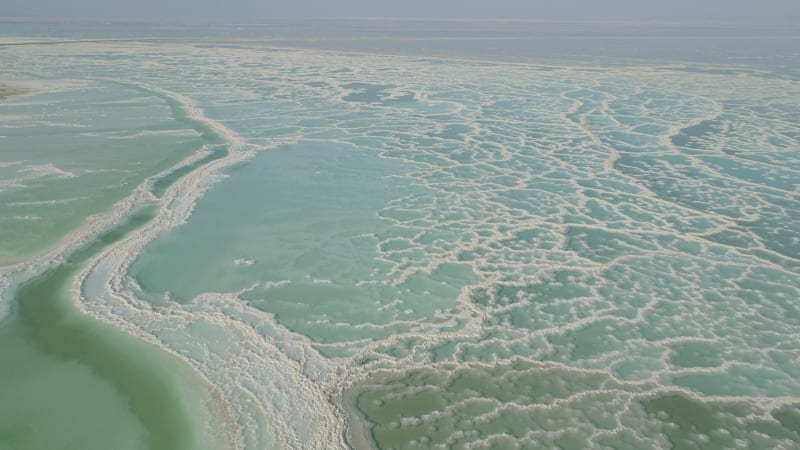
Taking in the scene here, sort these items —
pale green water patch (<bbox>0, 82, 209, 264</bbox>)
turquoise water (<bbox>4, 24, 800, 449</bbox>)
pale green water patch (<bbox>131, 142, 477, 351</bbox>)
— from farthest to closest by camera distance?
pale green water patch (<bbox>0, 82, 209, 264</bbox>) < pale green water patch (<bbox>131, 142, 477, 351</bbox>) < turquoise water (<bbox>4, 24, 800, 449</bbox>)

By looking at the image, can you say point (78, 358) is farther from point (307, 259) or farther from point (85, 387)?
point (307, 259)

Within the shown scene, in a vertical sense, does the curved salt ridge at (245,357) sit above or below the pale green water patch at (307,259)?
above

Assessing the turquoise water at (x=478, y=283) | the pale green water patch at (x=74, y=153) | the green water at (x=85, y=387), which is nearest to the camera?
the green water at (x=85, y=387)

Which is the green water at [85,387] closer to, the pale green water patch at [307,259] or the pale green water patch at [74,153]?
the pale green water patch at [307,259]

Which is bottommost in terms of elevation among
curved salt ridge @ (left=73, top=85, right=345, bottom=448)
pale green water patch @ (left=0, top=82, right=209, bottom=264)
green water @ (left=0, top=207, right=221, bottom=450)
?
green water @ (left=0, top=207, right=221, bottom=450)

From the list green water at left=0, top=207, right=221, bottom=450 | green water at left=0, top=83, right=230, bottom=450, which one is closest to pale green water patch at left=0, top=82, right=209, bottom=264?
green water at left=0, top=83, right=230, bottom=450

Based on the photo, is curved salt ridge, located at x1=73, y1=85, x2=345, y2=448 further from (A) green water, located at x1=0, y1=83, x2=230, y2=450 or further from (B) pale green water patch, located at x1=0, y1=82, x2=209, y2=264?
(B) pale green water patch, located at x1=0, y1=82, x2=209, y2=264

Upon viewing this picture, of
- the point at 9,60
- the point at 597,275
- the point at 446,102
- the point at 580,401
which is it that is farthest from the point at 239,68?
the point at 580,401

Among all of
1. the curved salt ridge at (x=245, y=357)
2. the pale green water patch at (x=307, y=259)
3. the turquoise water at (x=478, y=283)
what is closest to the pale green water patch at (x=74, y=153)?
the turquoise water at (x=478, y=283)

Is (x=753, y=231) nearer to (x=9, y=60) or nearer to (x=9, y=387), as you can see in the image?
(x=9, y=387)
